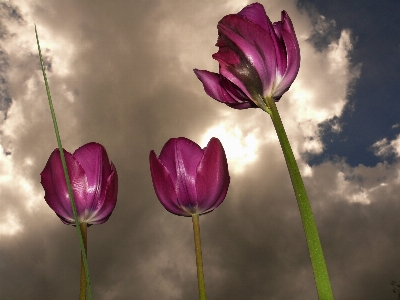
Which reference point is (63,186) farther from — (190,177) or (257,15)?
(257,15)

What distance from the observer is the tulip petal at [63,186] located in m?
1.76

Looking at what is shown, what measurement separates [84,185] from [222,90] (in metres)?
0.69

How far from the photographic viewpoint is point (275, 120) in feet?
4.24

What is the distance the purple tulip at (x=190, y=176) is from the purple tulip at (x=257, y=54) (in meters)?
0.35

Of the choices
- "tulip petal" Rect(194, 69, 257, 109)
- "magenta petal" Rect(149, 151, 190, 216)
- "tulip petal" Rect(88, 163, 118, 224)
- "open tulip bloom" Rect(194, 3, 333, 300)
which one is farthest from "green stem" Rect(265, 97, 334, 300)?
"tulip petal" Rect(88, 163, 118, 224)

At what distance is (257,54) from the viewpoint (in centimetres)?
139

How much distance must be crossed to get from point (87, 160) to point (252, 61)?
838mm

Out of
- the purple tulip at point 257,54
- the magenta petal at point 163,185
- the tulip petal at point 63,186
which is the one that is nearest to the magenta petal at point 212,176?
the magenta petal at point 163,185

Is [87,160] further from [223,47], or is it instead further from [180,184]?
[223,47]

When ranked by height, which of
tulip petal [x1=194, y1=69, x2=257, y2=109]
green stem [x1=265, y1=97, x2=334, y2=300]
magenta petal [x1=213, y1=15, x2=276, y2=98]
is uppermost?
tulip petal [x1=194, y1=69, x2=257, y2=109]

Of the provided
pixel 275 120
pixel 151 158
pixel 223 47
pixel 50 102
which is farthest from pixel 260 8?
pixel 50 102

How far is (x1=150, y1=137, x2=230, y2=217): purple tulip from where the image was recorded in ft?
5.79

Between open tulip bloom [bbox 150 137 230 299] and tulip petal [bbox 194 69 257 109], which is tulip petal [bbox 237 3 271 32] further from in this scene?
open tulip bloom [bbox 150 137 230 299]

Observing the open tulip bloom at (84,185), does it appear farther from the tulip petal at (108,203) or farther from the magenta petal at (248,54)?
the magenta petal at (248,54)
